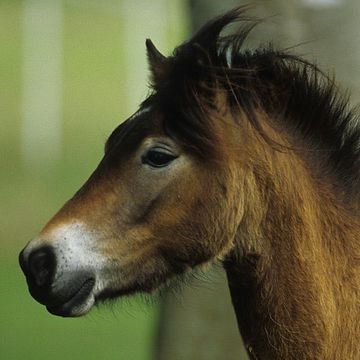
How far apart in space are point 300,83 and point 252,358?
1.10 meters

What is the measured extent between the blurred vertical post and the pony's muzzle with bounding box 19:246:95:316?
17.5 meters

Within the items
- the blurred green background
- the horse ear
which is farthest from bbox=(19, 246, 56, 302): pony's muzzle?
the blurred green background

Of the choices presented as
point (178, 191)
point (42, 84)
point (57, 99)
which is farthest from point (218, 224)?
point (57, 99)

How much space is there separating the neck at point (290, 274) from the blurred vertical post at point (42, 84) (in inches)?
692

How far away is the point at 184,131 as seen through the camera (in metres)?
4.77

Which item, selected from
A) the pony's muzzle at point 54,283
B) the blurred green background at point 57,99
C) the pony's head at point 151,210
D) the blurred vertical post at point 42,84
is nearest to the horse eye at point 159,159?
the pony's head at point 151,210

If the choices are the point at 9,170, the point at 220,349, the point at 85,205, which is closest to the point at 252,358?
the point at 85,205

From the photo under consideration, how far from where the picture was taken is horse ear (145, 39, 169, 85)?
5.06 metres

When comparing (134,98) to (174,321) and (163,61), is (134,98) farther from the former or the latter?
(163,61)

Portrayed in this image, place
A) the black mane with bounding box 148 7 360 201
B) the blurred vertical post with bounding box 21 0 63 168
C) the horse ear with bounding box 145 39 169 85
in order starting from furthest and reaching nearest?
1. the blurred vertical post with bounding box 21 0 63 168
2. the horse ear with bounding box 145 39 169 85
3. the black mane with bounding box 148 7 360 201

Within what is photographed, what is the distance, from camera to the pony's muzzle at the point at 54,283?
460 centimetres

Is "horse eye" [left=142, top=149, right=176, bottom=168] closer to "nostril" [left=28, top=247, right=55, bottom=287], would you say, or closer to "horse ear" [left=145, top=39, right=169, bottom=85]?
"horse ear" [left=145, top=39, right=169, bottom=85]

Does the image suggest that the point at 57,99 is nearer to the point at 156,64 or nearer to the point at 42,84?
the point at 42,84

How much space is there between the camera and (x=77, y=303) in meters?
4.70
